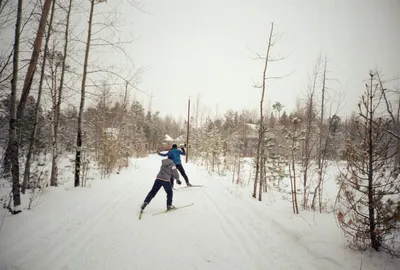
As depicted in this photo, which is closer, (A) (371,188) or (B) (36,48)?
(A) (371,188)

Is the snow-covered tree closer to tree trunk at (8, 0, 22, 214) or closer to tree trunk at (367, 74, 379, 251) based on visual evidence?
tree trunk at (367, 74, 379, 251)

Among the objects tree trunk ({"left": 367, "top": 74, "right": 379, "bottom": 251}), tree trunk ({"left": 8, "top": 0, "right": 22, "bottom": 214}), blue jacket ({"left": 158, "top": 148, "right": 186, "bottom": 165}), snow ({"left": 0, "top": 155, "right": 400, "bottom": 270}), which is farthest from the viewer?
blue jacket ({"left": 158, "top": 148, "right": 186, "bottom": 165})

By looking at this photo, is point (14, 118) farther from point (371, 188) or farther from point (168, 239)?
point (371, 188)

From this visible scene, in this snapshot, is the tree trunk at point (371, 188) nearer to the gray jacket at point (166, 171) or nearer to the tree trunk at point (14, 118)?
the gray jacket at point (166, 171)

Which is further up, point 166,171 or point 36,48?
point 36,48

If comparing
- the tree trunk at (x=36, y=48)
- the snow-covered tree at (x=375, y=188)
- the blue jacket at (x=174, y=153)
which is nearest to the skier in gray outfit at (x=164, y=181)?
the blue jacket at (x=174, y=153)

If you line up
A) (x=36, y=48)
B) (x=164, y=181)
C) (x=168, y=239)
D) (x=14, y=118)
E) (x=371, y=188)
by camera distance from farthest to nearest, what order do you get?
(x=36, y=48) → (x=164, y=181) → (x=14, y=118) → (x=168, y=239) → (x=371, y=188)

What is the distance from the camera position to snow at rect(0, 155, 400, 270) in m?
3.45

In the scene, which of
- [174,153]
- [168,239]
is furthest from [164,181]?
[174,153]

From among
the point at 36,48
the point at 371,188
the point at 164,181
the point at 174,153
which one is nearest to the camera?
the point at 371,188

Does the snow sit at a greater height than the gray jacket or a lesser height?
lesser

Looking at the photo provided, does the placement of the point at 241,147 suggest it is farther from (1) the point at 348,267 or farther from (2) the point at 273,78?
(1) the point at 348,267

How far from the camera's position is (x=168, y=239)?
434 cm

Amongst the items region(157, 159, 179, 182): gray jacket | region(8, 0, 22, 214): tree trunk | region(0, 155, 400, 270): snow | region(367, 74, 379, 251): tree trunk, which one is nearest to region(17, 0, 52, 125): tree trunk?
region(8, 0, 22, 214): tree trunk
